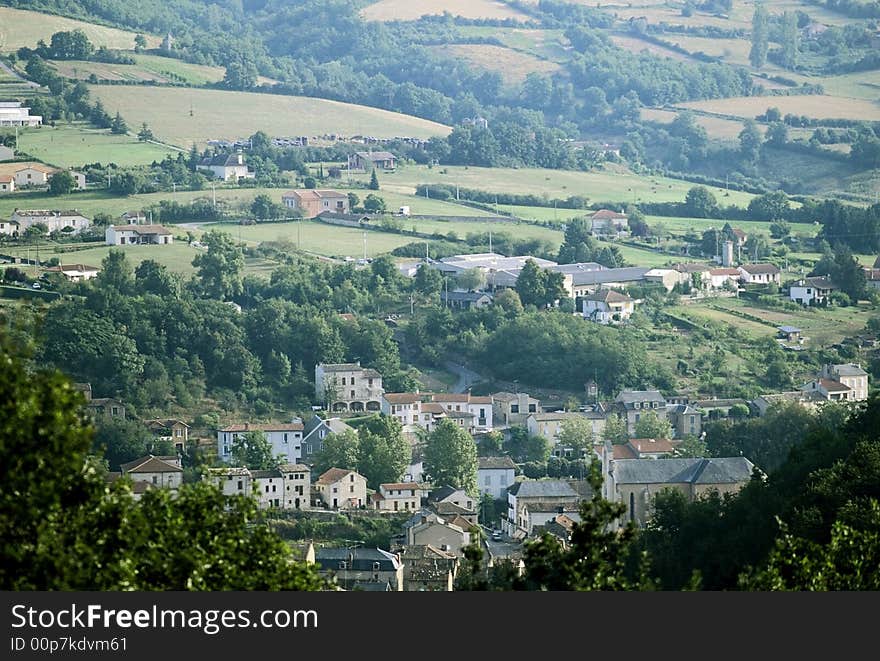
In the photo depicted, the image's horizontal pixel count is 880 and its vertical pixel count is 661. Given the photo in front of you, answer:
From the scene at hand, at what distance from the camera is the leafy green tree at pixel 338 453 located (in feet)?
125

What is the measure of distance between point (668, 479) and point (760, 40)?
7489cm

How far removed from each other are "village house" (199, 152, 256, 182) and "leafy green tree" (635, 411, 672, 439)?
93.0 feet

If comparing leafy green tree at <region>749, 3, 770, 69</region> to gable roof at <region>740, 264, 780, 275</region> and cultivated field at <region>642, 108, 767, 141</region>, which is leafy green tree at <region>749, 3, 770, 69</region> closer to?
cultivated field at <region>642, 108, 767, 141</region>

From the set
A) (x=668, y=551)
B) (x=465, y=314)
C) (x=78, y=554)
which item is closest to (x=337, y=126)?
(x=465, y=314)

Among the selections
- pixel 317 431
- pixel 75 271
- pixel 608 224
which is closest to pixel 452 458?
pixel 317 431

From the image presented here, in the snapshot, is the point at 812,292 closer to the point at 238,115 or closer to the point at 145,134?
the point at 145,134

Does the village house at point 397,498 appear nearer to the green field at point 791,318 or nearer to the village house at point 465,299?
the village house at point 465,299

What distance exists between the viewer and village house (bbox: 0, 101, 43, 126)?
69.0 m

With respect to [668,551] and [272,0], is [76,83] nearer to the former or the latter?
[668,551]

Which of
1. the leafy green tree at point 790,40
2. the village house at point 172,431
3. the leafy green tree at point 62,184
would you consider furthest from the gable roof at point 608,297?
the leafy green tree at point 790,40

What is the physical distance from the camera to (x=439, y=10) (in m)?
122

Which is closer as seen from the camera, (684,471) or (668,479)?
(668,479)

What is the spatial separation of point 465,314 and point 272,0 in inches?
→ 3644

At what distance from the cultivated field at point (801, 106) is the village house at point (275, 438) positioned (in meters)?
52.5
